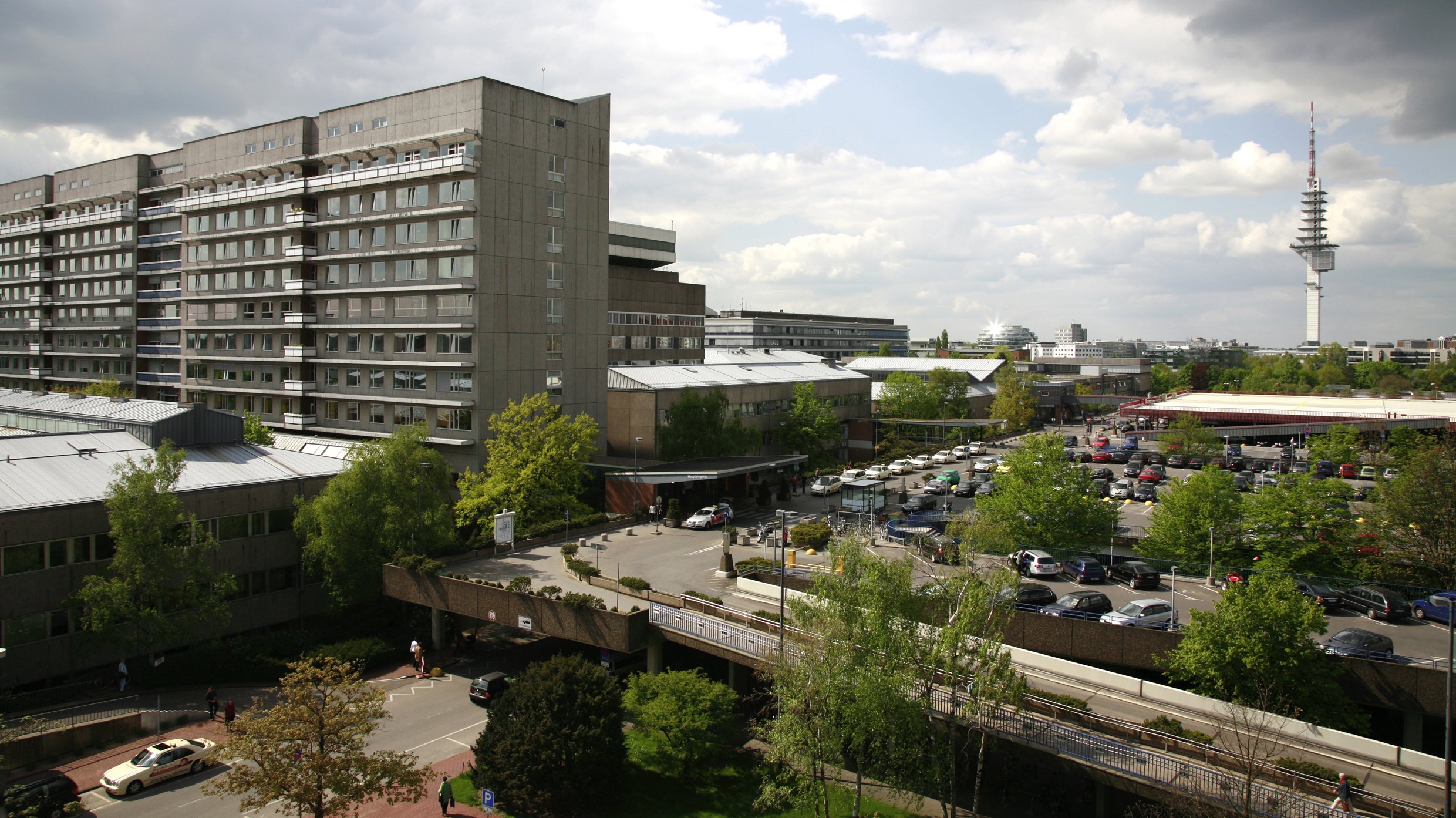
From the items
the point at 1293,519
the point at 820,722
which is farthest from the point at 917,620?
the point at 1293,519

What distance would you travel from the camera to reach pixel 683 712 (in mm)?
27234

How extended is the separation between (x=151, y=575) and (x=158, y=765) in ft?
29.3

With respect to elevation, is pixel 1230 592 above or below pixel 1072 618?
above

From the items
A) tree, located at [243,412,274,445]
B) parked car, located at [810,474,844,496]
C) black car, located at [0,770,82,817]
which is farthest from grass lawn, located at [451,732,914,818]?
tree, located at [243,412,274,445]

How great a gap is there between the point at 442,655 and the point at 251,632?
31.6ft

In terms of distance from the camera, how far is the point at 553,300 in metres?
55.6

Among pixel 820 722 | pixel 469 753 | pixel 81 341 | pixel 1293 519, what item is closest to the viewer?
pixel 820 722

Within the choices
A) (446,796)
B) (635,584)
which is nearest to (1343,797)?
(635,584)

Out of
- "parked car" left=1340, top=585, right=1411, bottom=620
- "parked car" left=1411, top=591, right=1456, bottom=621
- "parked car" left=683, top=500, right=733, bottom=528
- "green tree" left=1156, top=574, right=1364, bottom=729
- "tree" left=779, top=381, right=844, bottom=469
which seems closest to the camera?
"green tree" left=1156, top=574, right=1364, bottom=729

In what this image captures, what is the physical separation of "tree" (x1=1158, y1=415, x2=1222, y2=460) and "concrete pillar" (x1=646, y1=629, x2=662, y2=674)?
67.4m

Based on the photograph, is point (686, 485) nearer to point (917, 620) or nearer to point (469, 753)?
point (469, 753)

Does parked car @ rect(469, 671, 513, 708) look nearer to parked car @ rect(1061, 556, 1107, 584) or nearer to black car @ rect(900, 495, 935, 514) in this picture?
parked car @ rect(1061, 556, 1107, 584)

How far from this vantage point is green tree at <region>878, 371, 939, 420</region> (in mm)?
95000

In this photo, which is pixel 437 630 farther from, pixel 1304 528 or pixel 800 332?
pixel 800 332
